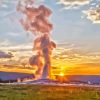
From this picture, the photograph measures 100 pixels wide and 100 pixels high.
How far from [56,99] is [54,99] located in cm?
82

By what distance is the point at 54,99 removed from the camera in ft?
474

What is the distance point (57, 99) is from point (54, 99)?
117 centimetres

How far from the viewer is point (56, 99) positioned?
144 meters

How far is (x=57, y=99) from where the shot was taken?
474ft

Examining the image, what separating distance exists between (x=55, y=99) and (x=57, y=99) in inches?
32.4

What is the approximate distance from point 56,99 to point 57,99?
47 centimetres

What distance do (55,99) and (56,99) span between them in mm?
389
